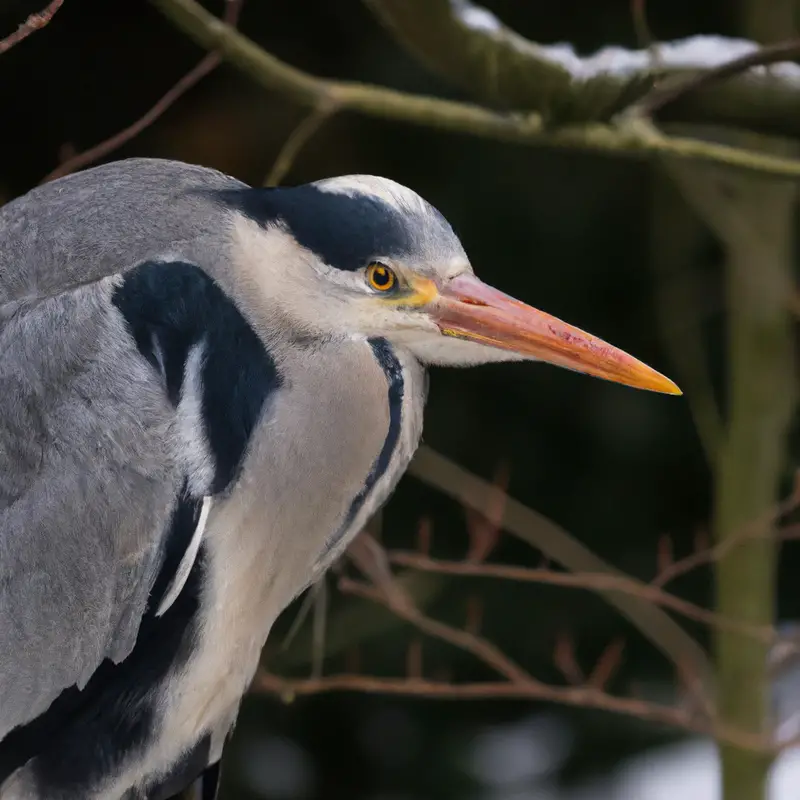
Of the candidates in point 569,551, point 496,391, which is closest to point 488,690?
point 569,551

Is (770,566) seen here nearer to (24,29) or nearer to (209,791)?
(209,791)

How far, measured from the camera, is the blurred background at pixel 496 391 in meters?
3.27

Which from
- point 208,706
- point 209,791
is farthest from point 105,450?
point 209,791

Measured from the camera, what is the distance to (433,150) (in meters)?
3.43

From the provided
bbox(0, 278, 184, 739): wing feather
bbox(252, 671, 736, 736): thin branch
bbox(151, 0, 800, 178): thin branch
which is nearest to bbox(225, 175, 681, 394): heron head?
bbox(0, 278, 184, 739): wing feather

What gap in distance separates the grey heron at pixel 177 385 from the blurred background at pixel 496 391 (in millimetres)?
1566

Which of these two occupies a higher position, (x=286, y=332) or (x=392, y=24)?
(x=392, y=24)

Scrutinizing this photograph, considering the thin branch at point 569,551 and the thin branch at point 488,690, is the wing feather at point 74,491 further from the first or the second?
the thin branch at point 569,551

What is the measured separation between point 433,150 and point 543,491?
2.82 feet

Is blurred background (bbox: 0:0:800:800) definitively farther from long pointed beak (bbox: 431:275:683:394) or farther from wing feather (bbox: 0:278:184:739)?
long pointed beak (bbox: 431:275:683:394)

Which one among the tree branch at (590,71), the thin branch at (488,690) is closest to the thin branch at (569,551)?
the thin branch at (488,690)

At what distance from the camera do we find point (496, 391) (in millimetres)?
3533

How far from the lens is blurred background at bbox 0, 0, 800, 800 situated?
3268mm

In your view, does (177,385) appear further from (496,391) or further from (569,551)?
(496,391)
